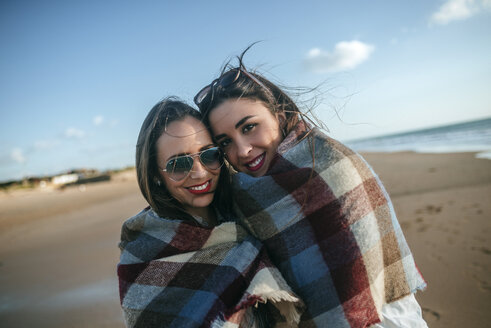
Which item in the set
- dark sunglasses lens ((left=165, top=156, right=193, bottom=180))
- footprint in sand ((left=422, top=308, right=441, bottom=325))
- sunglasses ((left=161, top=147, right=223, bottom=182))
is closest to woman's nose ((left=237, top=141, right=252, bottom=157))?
sunglasses ((left=161, top=147, right=223, bottom=182))

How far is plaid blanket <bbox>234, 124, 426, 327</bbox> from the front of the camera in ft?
4.24

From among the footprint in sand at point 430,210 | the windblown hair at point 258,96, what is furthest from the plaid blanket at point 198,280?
the footprint in sand at point 430,210

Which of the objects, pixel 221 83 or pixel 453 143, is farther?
pixel 453 143

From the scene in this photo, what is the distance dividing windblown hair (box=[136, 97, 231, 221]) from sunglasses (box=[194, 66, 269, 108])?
17cm

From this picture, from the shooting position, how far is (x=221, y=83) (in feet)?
6.69

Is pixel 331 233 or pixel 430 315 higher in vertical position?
pixel 331 233

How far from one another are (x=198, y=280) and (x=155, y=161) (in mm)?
878

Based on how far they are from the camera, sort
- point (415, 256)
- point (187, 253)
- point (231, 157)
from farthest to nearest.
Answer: point (415, 256) < point (231, 157) < point (187, 253)

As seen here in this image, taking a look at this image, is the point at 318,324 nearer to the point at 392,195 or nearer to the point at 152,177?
the point at 152,177

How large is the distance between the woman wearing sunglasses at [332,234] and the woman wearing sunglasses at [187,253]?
124mm

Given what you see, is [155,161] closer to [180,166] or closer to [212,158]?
[180,166]

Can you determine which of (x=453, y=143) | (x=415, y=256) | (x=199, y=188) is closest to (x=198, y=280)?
(x=199, y=188)

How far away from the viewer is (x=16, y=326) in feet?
11.3

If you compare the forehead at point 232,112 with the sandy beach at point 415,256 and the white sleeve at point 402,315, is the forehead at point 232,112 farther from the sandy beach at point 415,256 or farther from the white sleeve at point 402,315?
the sandy beach at point 415,256
